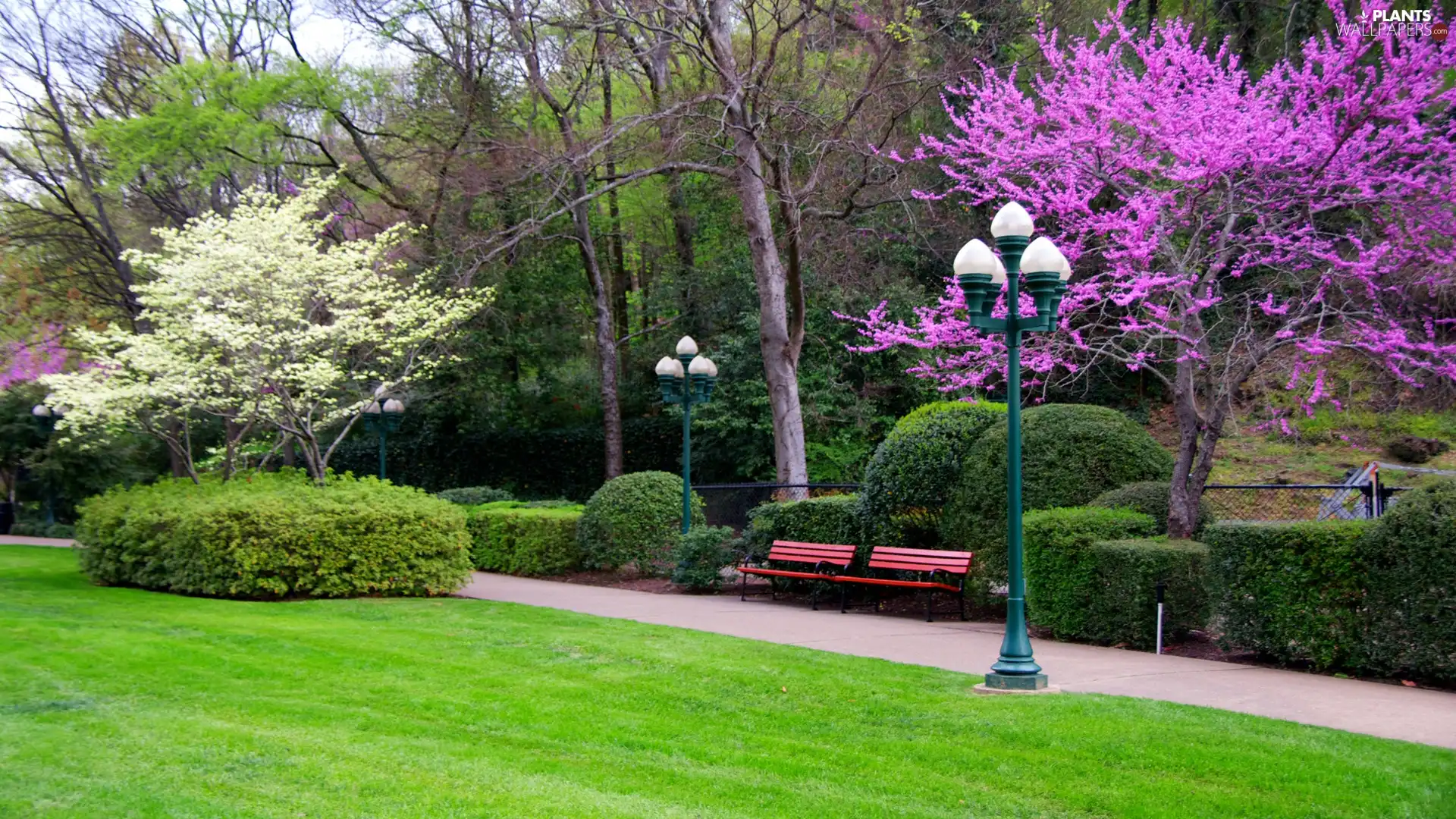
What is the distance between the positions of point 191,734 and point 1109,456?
970 centimetres

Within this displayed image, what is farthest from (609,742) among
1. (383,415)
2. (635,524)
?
(383,415)

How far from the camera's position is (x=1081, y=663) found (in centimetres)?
1019

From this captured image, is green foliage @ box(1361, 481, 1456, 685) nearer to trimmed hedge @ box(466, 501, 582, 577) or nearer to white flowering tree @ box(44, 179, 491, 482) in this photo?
trimmed hedge @ box(466, 501, 582, 577)

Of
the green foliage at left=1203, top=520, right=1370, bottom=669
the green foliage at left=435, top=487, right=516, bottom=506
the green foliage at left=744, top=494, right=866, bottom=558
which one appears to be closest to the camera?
the green foliage at left=1203, top=520, right=1370, bottom=669

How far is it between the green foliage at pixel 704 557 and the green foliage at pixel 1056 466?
455 centimetres

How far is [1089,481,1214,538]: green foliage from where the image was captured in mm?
12320

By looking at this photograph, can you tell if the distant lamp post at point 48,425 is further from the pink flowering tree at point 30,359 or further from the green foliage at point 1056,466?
the green foliage at point 1056,466

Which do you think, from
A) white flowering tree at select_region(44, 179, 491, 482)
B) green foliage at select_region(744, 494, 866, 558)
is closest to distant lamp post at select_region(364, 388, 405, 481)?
white flowering tree at select_region(44, 179, 491, 482)

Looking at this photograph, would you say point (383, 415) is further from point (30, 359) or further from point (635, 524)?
point (30, 359)

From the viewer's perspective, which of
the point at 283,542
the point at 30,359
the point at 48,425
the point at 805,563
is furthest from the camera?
the point at 30,359

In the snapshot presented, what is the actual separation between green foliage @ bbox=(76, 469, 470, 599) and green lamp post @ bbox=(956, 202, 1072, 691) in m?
8.75

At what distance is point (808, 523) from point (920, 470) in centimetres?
242

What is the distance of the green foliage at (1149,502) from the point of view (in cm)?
1232

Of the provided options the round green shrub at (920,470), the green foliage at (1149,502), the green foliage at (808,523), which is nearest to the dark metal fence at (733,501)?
the green foliage at (808,523)
